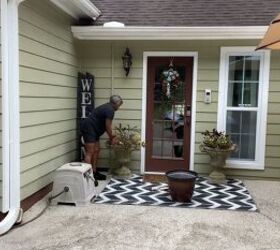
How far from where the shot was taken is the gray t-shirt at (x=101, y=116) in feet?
16.4

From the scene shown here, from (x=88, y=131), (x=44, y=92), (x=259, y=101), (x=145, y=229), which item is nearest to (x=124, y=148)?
(x=88, y=131)

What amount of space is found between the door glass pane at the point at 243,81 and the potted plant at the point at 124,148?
1.56 metres

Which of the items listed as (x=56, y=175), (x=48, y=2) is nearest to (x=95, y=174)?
(x=56, y=175)

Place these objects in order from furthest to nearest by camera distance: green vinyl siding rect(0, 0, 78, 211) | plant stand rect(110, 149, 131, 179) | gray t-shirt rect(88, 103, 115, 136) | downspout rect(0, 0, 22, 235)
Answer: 1. plant stand rect(110, 149, 131, 179)
2. gray t-shirt rect(88, 103, 115, 136)
3. green vinyl siding rect(0, 0, 78, 211)
4. downspout rect(0, 0, 22, 235)

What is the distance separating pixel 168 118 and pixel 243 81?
4.20 ft

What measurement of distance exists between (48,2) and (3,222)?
8.58 ft

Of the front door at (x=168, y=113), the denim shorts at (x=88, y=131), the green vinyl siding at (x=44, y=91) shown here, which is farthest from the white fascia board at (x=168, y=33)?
the denim shorts at (x=88, y=131)

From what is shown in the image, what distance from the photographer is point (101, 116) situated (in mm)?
5023

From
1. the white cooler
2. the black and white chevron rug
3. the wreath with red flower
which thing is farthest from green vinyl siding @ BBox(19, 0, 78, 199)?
the wreath with red flower

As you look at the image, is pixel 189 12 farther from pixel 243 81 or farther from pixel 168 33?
pixel 243 81

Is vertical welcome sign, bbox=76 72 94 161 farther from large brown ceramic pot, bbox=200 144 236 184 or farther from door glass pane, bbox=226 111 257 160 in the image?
door glass pane, bbox=226 111 257 160

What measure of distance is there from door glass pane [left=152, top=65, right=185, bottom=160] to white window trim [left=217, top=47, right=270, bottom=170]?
1.96ft

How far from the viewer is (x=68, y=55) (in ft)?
17.3

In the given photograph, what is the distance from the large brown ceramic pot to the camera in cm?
517
